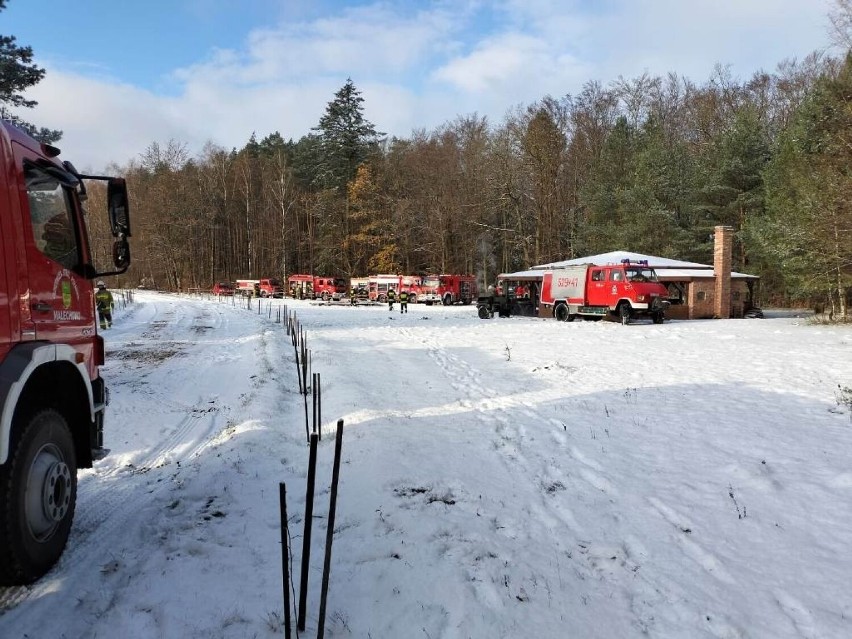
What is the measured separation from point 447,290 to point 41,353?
4050 centimetres

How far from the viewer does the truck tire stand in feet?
10.6

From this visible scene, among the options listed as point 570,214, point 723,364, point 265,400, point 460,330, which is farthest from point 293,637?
point 570,214

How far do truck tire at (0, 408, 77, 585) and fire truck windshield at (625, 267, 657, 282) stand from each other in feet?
78.2

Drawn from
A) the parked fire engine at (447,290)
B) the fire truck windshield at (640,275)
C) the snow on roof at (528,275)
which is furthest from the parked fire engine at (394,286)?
the fire truck windshield at (640,275)

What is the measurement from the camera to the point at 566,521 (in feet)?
15.1

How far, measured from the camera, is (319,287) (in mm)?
51531

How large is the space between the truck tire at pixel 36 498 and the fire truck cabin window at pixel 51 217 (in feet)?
3.99

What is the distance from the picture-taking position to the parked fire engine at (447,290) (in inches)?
1719

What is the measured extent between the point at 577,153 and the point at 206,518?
48.2 m

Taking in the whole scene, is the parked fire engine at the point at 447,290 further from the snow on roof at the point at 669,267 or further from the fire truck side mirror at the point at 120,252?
the fire truck side mirror at the point at 120,252

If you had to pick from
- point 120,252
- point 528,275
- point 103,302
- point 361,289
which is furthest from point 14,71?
point 361,289

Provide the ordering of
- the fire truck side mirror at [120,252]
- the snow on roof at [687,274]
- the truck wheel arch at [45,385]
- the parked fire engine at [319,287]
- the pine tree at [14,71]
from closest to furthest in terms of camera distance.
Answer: the truck wheel arch at [45,385]
the fire truck side mirror at [120,252]
the pine tree at [14,71]
the snow on roof at [687,274]
the parked fire engine at [319,287]

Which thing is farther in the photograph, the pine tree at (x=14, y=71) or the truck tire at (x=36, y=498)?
the pine tree at (x=14, y=71)

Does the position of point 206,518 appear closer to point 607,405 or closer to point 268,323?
point 607,405
